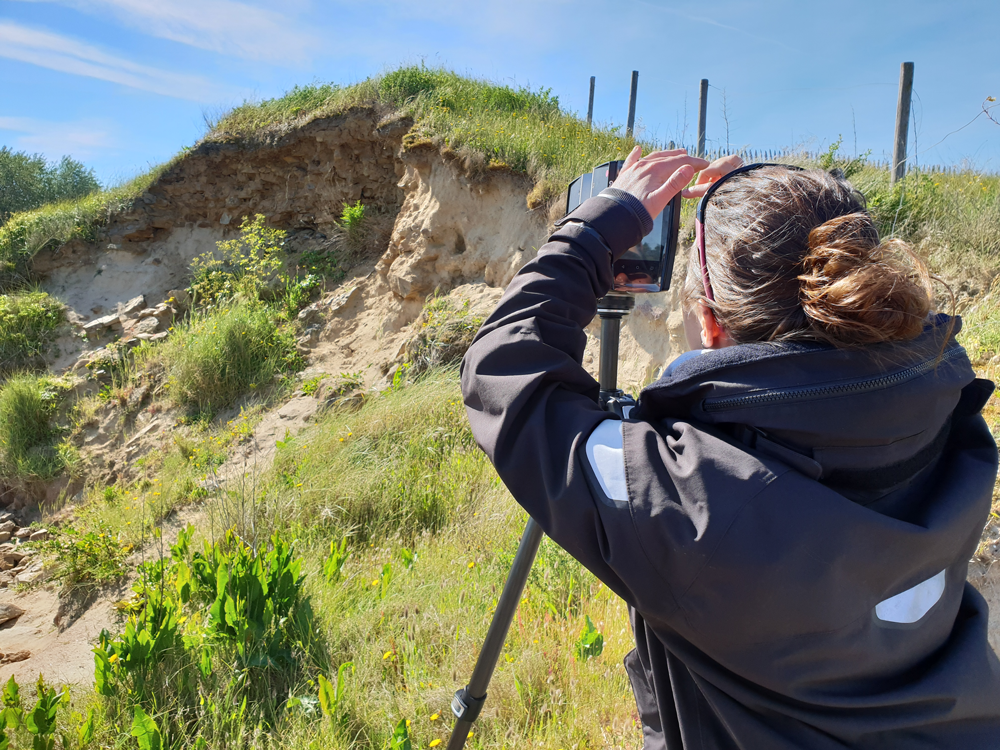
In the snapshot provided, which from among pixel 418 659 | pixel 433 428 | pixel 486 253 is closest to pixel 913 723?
pixel 418 659

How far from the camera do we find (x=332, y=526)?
3855mm

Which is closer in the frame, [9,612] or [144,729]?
[144,729]

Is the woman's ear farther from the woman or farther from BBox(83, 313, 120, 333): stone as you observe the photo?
BBox(83, 313, 120, 333): stone

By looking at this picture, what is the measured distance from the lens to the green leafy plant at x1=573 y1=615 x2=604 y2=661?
215 cm

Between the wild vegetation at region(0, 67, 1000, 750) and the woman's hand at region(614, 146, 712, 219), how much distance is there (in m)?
1.68

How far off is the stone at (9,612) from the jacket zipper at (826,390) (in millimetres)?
5924

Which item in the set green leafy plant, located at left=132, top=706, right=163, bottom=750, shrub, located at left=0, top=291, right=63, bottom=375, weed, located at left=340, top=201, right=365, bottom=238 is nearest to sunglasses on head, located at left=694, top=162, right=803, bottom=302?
green leafy plant, located at left=132, top=706, right=163, bottom=750

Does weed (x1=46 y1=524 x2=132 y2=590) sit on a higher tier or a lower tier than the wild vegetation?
lower

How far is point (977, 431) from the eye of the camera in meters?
0.91

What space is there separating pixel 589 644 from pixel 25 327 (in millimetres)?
10386

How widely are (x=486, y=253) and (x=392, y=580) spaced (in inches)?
174

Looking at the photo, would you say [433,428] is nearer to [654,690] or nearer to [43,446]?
[654,690]

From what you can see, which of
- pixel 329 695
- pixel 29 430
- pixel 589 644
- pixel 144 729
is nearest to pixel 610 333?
pixel 589 644

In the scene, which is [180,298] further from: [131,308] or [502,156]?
[502,156]
